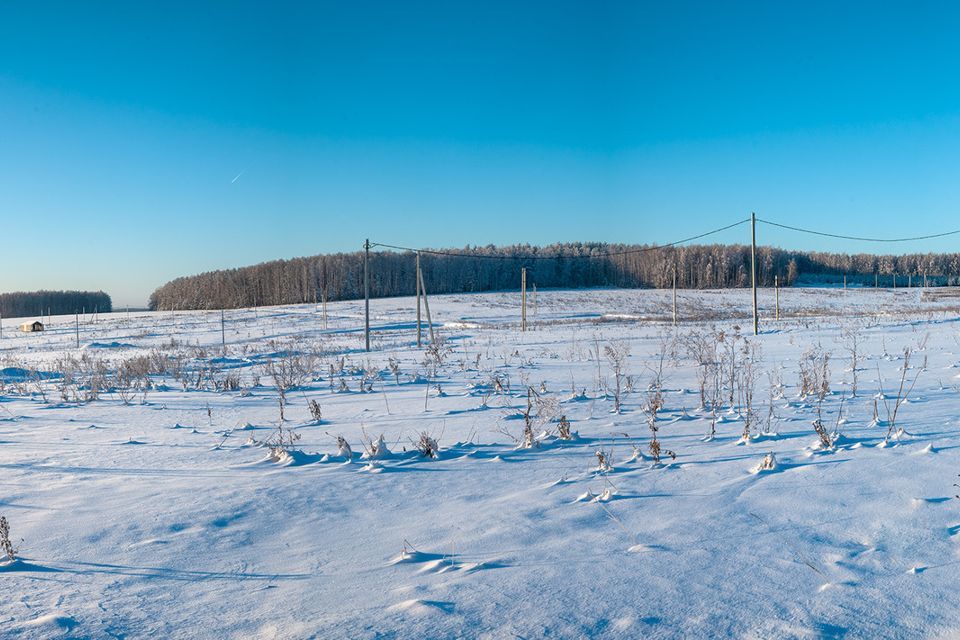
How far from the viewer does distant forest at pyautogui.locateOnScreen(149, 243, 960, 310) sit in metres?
93.5

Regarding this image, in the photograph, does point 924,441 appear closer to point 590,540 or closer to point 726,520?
point 726,520

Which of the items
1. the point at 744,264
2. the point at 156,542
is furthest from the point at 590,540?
the point at 744,264

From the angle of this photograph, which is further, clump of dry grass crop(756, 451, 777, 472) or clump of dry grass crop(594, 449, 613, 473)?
clump of dry grass crop(594, 449, 613, 473)

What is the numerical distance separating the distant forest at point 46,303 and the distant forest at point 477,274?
16.3 m

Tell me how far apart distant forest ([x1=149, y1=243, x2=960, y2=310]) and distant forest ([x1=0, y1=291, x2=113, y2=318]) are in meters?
16.3

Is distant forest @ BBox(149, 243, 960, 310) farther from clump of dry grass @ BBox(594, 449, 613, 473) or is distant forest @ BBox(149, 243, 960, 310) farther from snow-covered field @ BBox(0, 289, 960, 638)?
clump of dry grass @ BBox(594, 449, 613, 473)

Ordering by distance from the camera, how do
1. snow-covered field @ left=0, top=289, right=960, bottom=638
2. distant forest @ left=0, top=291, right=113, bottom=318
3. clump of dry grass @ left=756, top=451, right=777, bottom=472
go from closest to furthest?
snow-covered field @ left=0, top=289, right=960, bottom=638 → clump of dry grass @ left=756, top=451, right=777, bottom=472 → distant forest @ left=0, top=291, right=113, bottom=318

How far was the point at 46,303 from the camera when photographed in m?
110

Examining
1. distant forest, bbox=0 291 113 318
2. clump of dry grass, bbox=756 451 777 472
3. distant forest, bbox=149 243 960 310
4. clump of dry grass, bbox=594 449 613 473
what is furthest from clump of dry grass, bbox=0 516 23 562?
distant forest, bbox=0 291 113 318

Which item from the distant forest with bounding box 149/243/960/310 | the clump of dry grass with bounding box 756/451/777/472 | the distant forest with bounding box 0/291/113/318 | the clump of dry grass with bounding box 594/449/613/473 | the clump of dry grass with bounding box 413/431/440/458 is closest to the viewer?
the clump of dry grass with bounding box 756/451/777/472

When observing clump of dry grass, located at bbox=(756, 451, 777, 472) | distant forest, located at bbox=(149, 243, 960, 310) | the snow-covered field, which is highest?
distant forest, located at bbox=(149, 243, 960, 310)

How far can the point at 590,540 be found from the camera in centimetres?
284

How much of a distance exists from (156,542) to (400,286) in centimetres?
9396

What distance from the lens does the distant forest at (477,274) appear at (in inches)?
3681
